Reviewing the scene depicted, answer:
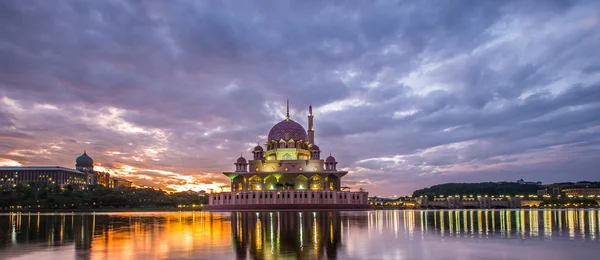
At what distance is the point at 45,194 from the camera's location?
106m

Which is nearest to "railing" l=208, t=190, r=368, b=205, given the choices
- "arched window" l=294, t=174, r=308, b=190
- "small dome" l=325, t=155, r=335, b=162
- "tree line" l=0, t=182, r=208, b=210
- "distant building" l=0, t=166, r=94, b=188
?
"small dome" l=325, t=155, r=335, b=162

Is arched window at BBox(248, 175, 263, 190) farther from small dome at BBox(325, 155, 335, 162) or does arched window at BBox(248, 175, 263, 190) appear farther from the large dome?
small dome at BBox(325, 155, 335, 162)

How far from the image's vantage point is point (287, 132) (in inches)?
4294

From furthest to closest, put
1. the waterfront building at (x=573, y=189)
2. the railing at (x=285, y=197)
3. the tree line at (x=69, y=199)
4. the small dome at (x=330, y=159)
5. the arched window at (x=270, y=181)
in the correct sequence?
the waterfront building at (x=573, y=189)
the small dome at (x=330, y=159)
the arched window at (x=270, y=181)
the tree line at (x=69, y=199)
the railing at (x=285, y=197)

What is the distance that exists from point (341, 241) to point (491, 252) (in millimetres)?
5411

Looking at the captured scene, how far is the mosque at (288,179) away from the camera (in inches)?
3548

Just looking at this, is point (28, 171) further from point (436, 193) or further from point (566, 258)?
point (566, 258)

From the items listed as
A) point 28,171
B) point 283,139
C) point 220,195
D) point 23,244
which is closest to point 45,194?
point 220,195

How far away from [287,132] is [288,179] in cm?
1096

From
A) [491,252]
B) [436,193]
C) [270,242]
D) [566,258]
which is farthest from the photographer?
[436,193]

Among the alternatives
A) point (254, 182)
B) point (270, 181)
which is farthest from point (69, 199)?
point (270, 181)

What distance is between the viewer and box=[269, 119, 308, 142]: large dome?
10881cm

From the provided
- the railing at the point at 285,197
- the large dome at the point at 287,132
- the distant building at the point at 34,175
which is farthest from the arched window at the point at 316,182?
the distant building at the point at 34,175

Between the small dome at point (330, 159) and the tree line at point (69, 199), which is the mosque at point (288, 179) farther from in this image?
the tree line at point (69, 199)
